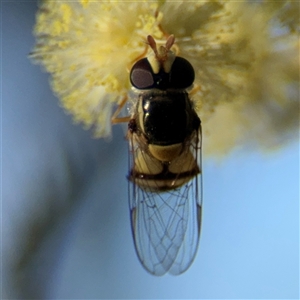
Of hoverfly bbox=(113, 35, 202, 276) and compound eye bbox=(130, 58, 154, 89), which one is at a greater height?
compound eye bbox=(130, 58, 154, 89)

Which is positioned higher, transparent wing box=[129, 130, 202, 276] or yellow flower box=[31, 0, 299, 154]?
yellow flower box=[31, 0, 299, 154]

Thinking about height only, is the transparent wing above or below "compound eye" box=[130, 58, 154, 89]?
below

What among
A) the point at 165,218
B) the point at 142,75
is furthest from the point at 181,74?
the point at 165,218

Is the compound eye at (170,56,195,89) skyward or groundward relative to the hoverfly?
skyward

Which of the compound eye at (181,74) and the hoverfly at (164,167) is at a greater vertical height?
the compound eye at (181,74)

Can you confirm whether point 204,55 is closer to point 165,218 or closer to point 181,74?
point 181,74

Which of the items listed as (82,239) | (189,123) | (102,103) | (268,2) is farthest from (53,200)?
(268,2)
